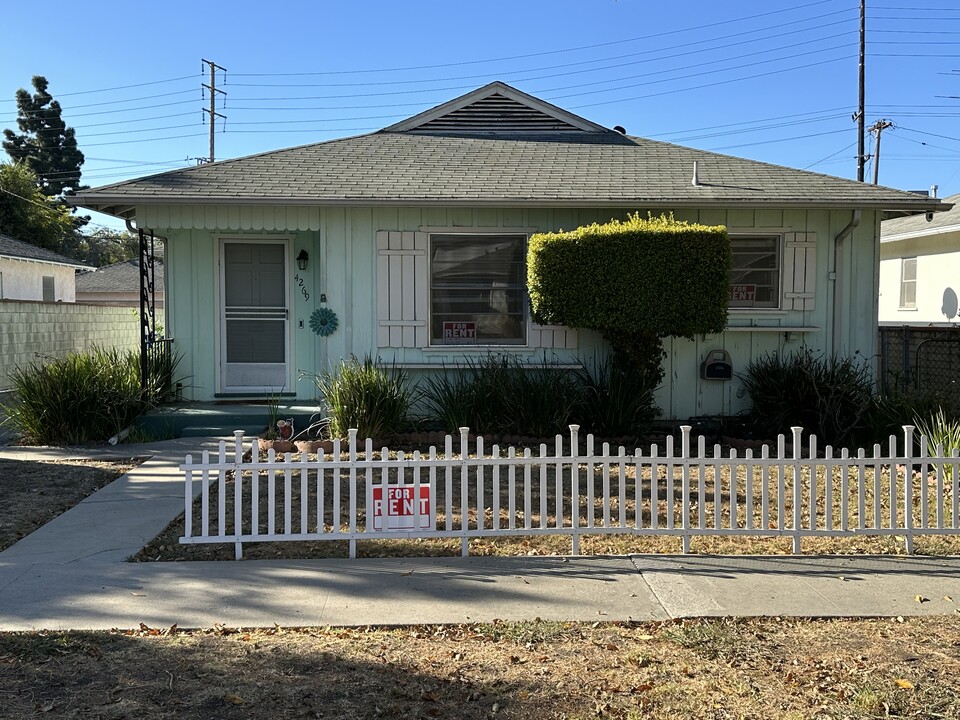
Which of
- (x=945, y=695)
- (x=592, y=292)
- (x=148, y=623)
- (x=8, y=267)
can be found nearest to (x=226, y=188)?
(x=592, y=292)

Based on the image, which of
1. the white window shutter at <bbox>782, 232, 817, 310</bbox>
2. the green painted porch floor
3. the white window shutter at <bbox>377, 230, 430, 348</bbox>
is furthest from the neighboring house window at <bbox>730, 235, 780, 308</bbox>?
the green painted porch floor

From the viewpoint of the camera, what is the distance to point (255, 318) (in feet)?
40.8

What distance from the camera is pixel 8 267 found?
1008 inches

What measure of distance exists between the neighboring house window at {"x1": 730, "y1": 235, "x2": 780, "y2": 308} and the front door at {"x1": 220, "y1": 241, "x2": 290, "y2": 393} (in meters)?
5.87

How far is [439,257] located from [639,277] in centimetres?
267

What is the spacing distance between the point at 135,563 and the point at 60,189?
5066cm

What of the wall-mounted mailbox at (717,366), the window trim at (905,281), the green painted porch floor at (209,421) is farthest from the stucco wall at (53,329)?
the window trim at (905,281)

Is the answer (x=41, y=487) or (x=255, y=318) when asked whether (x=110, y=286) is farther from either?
(x=41, y=487)

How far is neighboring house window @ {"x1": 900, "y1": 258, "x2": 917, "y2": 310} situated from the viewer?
2245 cm

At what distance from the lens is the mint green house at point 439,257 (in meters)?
11.0

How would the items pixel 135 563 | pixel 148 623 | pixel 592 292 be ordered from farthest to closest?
pixel 592 292 → pixel 135 563 → pixel 148 623

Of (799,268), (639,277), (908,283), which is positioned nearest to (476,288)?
(639,277)

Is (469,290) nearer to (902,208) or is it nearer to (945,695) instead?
(902,208)

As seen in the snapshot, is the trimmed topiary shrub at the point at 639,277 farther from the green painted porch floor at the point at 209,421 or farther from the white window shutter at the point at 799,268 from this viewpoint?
the green painted porch floor at the point at 209,421
